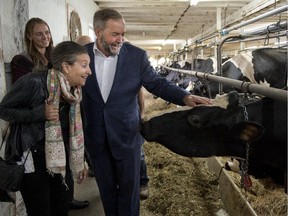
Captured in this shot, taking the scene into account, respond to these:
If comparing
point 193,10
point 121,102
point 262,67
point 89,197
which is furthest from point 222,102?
point 193,10

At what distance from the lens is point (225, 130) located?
1.95 m

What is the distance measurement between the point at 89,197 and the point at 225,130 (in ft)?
6.63

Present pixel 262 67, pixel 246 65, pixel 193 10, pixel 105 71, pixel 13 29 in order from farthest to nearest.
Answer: pixel 193 10, pixel 246 65, pixel 262 67, pixel 13 29, pixel 105 71

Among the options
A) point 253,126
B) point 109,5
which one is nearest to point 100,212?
point 253,126

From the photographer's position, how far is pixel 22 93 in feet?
5.74

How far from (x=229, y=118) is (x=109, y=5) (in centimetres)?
691

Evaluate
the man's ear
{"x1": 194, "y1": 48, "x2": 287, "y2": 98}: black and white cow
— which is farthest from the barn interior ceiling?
the man's ear

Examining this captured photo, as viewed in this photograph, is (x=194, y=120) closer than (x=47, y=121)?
No

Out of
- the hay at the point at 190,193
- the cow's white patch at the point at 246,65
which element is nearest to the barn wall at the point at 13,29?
the hay at the point at 190,193

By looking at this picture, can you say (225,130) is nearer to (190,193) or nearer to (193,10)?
(190,193)

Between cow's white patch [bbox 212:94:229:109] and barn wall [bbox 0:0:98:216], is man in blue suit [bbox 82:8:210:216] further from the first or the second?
barn wall [bbox 0:0:98:216]

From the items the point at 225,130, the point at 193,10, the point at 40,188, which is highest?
the point at 193,10

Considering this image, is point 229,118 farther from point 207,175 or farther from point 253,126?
point 207,175

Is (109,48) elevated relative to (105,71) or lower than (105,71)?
elevated
